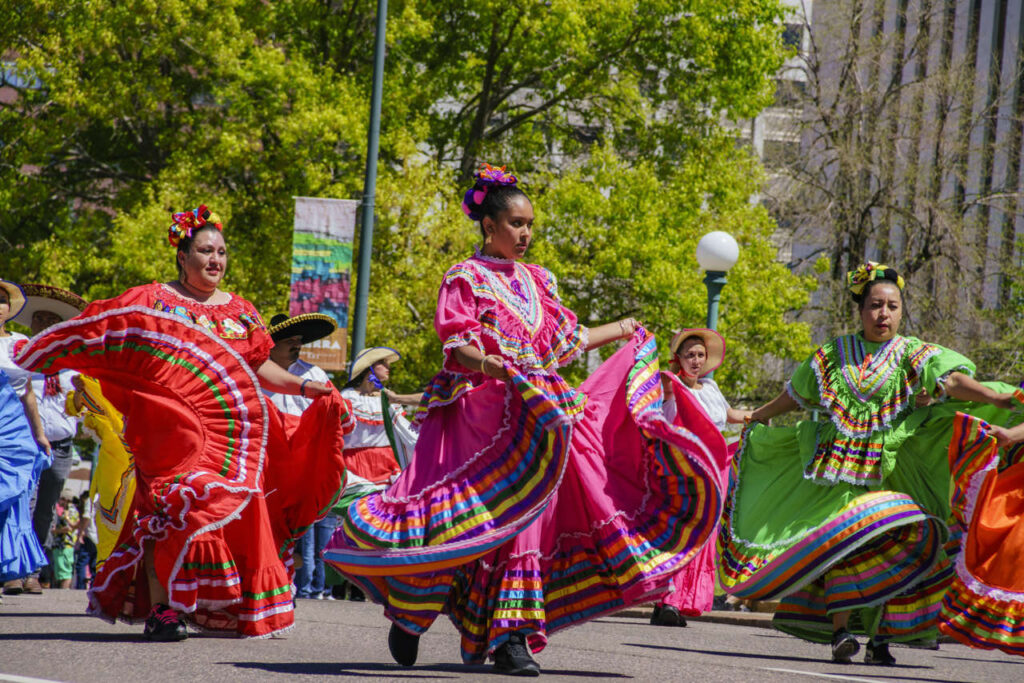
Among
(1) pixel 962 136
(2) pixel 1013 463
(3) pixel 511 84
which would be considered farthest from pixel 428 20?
(2) pixel 1013 463

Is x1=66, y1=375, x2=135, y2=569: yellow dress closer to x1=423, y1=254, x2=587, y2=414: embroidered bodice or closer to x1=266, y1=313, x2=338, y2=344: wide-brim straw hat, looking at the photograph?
x1=266, y1=313, x2=338, y2=344: wide-brim straw hat

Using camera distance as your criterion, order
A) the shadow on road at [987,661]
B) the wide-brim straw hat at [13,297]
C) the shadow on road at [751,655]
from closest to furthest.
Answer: the shadow on road at [751,655] → the shadow on road at [987,661] → the wide-brim straw hat at [13,297]

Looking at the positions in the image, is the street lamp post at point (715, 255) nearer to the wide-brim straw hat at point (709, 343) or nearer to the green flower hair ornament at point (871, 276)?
the wide-brim straw hat at point (709, 343)

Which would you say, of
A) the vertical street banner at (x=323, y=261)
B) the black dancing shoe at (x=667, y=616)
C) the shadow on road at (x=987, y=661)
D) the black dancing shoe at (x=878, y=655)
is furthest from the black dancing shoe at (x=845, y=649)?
the vertical street banner at (x=323, y=261)

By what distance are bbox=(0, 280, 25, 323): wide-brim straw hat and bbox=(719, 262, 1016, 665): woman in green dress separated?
4659 mm

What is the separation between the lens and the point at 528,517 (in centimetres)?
609

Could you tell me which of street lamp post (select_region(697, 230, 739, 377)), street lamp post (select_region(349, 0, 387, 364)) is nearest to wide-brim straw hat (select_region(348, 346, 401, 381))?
street lamp post (select_region(697, 230, 739, 377))

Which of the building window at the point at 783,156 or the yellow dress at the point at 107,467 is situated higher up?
the building window at the point at 783,156

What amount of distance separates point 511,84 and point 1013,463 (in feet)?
68.0

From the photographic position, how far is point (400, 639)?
20.6 feet

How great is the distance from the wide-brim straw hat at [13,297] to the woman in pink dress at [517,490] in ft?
13.6

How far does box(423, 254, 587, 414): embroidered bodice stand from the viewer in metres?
6.27

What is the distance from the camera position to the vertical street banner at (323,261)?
57.3 feet

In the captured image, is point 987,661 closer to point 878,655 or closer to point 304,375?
point 878,655
